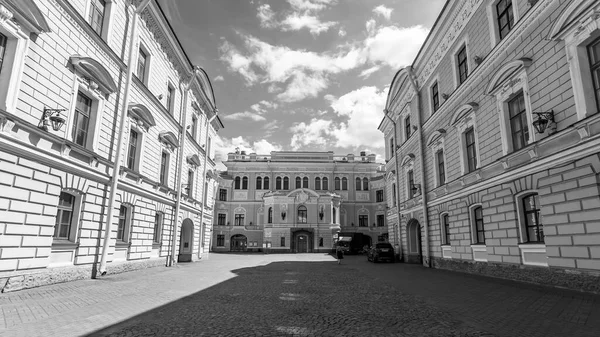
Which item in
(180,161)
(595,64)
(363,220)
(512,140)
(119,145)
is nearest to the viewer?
(595,64)

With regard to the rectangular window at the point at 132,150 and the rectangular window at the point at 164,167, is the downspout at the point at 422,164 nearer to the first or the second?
the rectangular window at the point at 164,167

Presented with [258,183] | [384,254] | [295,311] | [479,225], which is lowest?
[295,311]

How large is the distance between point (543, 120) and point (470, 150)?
5.87 metres

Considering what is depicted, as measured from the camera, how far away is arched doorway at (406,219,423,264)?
23656 millimetres

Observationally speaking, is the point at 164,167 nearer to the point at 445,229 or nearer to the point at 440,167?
the point at 440,167

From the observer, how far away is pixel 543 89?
10500mm

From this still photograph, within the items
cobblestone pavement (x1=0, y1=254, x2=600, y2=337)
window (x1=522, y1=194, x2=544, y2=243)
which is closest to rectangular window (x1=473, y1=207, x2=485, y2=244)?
window (x1=522, y1=194, x2=544, y2=243)

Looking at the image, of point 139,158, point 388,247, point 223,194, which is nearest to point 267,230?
point 223,194

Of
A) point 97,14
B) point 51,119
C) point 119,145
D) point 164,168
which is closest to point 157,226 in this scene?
point 164,168

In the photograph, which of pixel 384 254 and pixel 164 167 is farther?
pixel 384 254

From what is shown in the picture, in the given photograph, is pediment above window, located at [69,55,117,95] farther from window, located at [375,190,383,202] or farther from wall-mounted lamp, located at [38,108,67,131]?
window, located at [375,190,383,202]

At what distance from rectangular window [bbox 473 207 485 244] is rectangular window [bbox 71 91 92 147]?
16.0m

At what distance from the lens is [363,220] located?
51.8 meters

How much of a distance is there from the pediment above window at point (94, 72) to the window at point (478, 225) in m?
15.9
